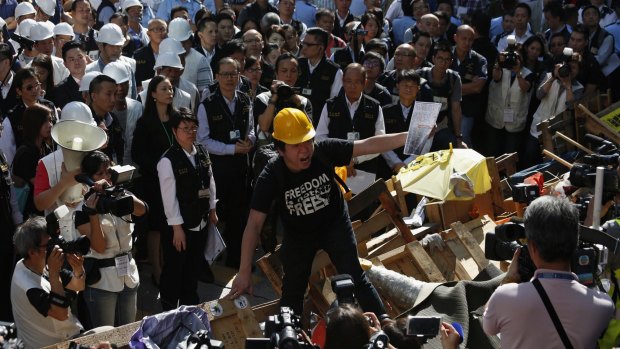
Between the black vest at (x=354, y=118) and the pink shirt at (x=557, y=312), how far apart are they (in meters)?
4.63

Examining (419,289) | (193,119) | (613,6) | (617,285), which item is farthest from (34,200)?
(613,6)

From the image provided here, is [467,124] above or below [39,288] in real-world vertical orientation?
below

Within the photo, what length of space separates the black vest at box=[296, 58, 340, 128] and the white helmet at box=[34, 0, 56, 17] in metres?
3.63

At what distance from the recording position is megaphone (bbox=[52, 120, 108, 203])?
671cm

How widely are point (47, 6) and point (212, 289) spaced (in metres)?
5.08

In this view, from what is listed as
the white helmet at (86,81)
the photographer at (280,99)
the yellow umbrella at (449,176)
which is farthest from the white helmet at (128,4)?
the yellow umbrella at (449,176)

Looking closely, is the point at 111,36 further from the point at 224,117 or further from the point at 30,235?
the point at 30,235

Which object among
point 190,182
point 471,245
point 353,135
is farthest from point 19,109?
point 471,245

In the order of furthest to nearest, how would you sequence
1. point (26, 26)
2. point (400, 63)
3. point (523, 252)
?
point (26, 26) → point (400, 63) → point (523, 252)

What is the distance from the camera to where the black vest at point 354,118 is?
860cm

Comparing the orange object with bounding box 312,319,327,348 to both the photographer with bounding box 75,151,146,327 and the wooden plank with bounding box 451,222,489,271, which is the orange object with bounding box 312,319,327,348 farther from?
the wooden plank with bounding box 451,222,489,271

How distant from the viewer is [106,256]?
643 centimetres

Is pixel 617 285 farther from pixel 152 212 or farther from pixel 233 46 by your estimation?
pixel 233 46

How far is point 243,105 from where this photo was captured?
855cm
